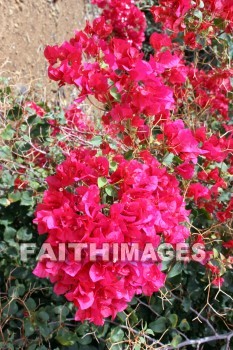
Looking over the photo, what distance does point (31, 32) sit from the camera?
2783 mm

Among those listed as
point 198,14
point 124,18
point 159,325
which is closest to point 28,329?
point 159,325

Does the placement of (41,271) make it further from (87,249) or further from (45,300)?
(45,300)

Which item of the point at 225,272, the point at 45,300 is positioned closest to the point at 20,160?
the point at 45,300

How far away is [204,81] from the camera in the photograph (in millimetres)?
1769

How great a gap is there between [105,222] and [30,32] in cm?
201

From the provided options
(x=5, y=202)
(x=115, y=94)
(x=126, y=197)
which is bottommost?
(x=5, y=202)

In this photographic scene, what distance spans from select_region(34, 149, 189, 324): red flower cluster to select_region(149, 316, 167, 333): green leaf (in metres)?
0.31

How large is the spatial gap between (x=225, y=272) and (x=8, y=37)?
168 centimetres

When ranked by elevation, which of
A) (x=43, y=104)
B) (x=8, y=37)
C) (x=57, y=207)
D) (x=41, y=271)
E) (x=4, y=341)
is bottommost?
(x=4, y=341)

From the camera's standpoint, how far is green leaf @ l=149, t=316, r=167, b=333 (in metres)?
1.39

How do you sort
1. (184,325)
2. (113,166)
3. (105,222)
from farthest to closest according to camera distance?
(184,325) → (113,166) → (105,222)

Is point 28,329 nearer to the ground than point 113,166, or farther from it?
nearer to the ground

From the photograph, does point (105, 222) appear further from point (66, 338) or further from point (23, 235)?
point (23, 235)

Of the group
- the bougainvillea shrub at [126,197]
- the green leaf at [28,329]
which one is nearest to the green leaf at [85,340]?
the bougainvillea shrub at [126,197]
